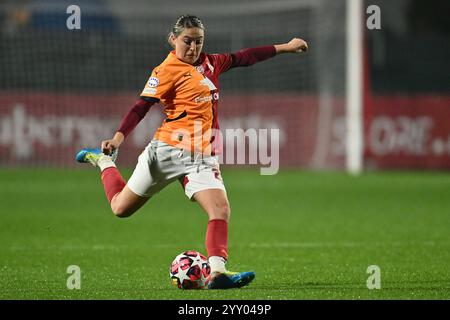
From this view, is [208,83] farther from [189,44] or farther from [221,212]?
[221,212]

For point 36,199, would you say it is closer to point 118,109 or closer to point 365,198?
point 365,198

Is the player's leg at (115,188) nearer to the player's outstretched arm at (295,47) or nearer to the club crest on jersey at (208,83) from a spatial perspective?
the club crest on jersey at (208,83)

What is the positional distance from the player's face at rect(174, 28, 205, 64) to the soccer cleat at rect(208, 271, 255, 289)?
1.62 metres

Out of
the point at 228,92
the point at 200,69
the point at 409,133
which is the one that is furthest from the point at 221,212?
the point at 228,92

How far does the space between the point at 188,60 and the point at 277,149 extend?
50.7ft

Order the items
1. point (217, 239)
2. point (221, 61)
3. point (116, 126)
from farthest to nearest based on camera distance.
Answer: point (116, 126) → point (221, 61) → point (217, 239)

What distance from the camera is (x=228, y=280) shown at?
22.6 feet

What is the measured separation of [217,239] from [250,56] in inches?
62.4

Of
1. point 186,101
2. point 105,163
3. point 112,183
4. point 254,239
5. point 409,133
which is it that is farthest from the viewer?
point 409,133

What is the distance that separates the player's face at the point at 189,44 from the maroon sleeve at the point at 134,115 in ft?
1.29

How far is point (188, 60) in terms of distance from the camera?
7.30 meters

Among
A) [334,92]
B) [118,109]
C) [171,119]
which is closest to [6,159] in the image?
[118,109]

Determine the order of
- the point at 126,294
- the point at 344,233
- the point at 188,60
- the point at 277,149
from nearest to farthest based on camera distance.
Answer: the point at 126,294 < the point at 188,60 < the point at 344,233 < the point at 277,149

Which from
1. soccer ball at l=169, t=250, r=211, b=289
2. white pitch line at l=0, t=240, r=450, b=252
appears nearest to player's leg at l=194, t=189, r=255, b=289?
soccer ball at l=169, t=250, r=211, b=289
